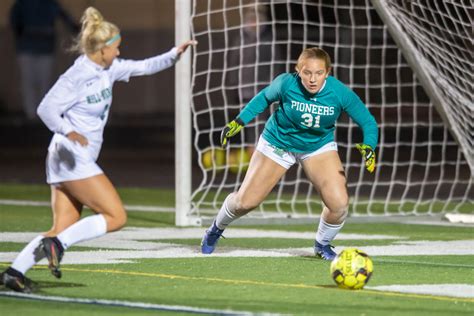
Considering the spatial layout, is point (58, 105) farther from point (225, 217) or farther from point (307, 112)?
point (225, 217)

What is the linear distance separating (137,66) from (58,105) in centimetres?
98

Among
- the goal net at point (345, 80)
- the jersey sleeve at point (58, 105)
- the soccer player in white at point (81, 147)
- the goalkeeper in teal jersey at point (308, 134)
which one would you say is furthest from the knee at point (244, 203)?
the goal net at point (345, 80)

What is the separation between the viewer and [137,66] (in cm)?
1071

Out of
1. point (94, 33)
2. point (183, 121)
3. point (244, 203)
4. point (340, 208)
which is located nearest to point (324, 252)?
point (340, 208)

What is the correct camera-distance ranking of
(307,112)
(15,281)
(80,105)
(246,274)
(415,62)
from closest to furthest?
(15,281) → (80,105) → (246,274) → (307,112) → (415,62)

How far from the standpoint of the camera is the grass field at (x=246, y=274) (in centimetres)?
891

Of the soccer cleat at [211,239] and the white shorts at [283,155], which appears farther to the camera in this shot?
the soccer cleat at [211,239]

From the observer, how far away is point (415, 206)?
17.3m

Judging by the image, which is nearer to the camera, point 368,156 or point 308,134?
point 368,156

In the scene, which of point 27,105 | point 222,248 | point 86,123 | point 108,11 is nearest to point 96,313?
point 86,123

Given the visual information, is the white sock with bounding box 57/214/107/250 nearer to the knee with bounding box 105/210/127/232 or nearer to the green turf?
the knee with bounding box 105/210/127/232

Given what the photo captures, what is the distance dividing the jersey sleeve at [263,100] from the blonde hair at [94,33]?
1559mm

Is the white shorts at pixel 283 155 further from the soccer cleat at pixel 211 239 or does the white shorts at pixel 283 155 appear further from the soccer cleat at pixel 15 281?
the soccer cleat at pixel 15 281

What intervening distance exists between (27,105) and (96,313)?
2609 cm
